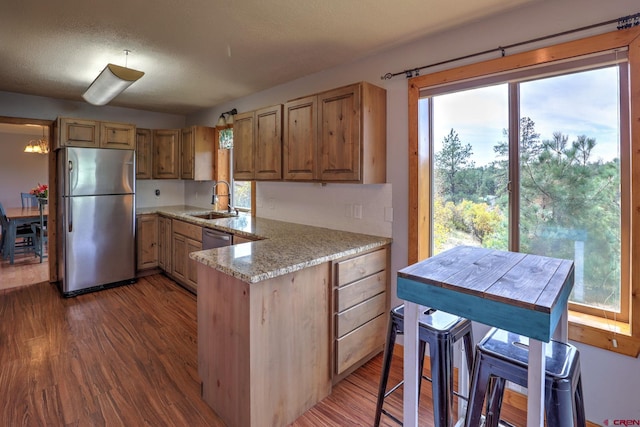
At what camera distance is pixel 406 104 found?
240 centimetres

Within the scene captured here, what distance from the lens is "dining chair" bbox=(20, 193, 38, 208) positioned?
22.4ft

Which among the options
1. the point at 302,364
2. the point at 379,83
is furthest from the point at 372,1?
the point at 302,364

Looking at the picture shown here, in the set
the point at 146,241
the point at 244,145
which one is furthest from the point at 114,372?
the point at 146,241

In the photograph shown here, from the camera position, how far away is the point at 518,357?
1207 mm

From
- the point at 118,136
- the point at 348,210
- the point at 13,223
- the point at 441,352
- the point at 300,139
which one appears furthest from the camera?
the point at 13,223

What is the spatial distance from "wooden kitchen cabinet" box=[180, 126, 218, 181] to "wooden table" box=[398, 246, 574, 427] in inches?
148

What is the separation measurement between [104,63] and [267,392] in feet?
9.81

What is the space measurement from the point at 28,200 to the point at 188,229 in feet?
19.0

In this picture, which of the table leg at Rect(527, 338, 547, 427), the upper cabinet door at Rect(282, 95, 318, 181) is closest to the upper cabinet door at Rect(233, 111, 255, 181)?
the upper cabinet door at Rect(282, 95, 318, 181)

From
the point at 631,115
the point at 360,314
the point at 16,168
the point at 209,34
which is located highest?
the point at 209,34

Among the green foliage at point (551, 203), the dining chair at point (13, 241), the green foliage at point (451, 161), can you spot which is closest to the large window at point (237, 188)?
the green foliage at point (451, 161)

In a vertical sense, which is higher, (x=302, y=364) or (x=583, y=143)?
(x=583, y=143)

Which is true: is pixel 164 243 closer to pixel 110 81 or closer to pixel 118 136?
pixel 118 136

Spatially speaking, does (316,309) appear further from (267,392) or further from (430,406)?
(430,406)
